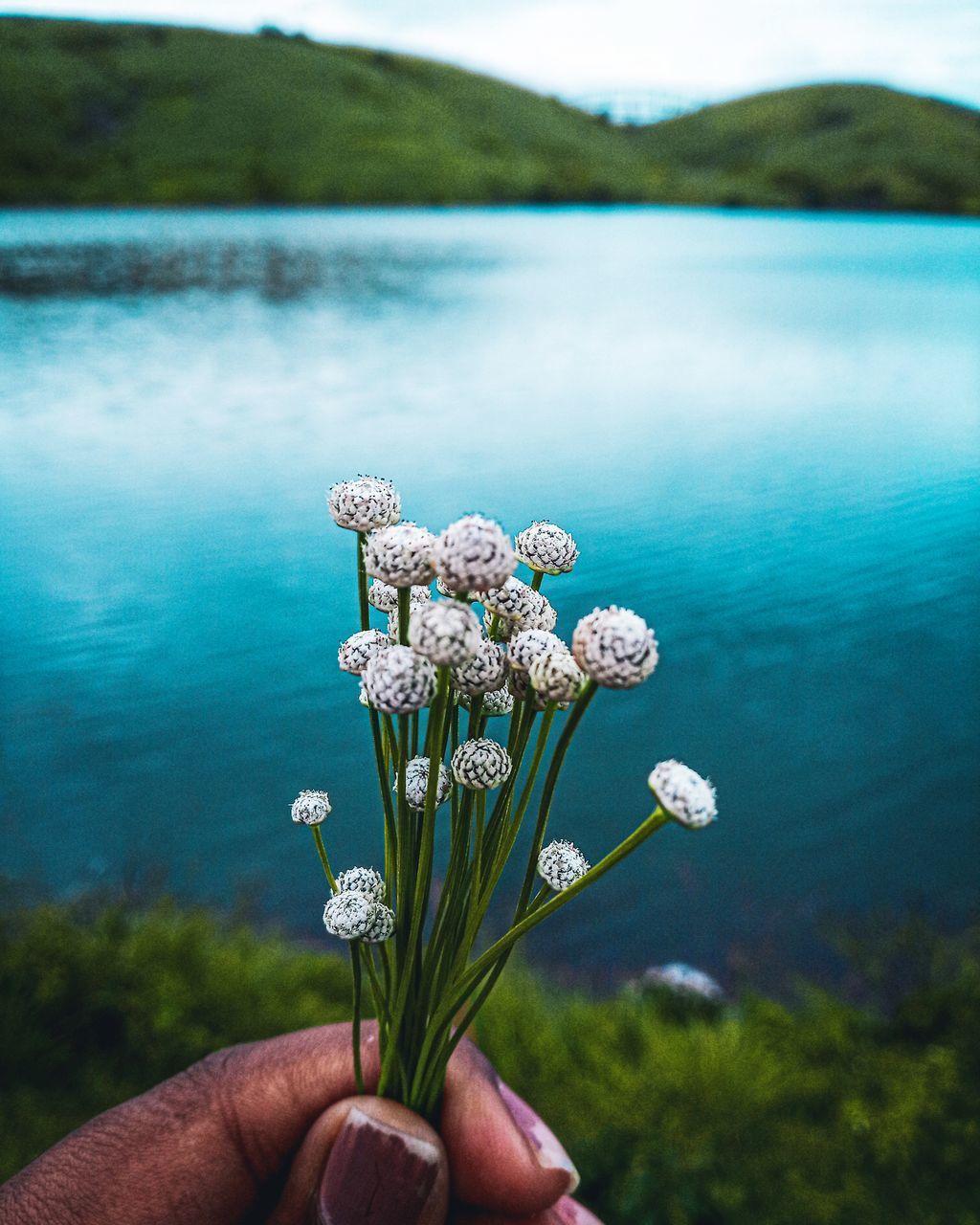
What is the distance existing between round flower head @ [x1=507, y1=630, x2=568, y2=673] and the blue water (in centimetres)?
480

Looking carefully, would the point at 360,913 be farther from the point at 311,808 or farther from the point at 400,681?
the point at 400,681

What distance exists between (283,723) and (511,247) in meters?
53.5

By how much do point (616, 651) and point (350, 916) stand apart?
56cm

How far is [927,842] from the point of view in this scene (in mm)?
6355

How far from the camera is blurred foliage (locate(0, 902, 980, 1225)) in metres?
3.26

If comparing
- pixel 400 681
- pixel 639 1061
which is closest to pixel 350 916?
pixel 400 681

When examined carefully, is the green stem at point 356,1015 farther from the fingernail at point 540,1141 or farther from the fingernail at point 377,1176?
the fingernail at point 540,1141

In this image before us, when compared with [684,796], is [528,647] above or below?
above

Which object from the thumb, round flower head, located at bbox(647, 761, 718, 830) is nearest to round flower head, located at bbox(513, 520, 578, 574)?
round flower head, located at bbox(647, 761, 718, 830)

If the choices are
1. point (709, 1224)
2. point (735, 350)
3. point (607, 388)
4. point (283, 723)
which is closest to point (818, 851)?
point (709, 1224)

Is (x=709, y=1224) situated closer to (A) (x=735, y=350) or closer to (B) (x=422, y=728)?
(B) (x=422, y=728)

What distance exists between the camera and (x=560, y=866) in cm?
123

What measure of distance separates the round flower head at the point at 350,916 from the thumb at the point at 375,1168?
1.51ft

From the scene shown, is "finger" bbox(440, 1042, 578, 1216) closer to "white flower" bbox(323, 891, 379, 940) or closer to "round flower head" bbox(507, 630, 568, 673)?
"white flower" bbox(323, 891, 379, 940)
